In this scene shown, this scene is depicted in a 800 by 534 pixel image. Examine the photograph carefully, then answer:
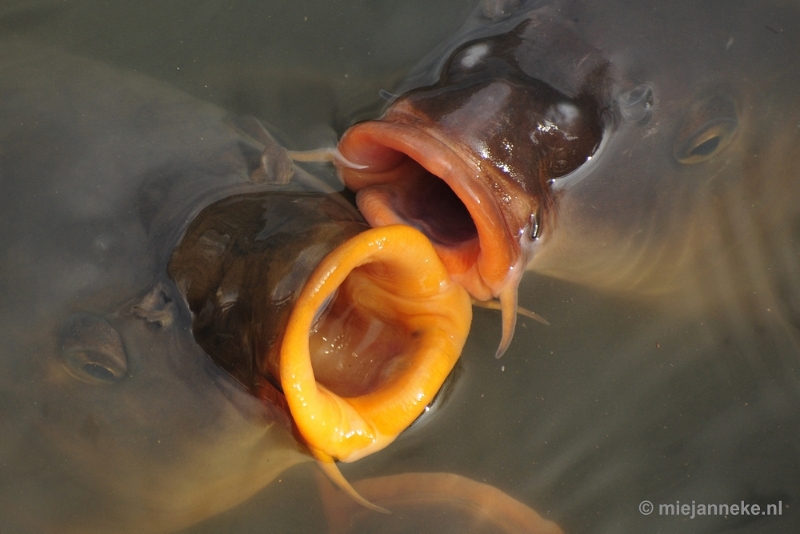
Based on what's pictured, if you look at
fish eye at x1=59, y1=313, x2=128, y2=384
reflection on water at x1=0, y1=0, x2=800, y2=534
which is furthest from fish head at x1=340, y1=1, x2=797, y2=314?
fish eye at x1=59, y1=313, x2=128, y2=384

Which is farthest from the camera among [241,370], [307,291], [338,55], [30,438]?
[338,55]

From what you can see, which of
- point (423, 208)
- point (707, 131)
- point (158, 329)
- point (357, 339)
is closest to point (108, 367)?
point (158, 329)

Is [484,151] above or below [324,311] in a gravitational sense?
above

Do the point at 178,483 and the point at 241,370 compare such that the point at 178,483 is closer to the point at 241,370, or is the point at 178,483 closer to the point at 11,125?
the point at 241,370

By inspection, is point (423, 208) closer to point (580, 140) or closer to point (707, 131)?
point (580, 140)

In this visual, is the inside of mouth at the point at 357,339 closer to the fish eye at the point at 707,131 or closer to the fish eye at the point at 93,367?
the fish eye at the point at 93,367

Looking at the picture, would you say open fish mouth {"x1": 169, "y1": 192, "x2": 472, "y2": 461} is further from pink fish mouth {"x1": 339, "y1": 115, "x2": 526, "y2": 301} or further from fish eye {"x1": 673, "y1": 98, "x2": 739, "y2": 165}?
fish eye {"x1": 673, "y1": 98, "x2": 739, "y2": 165}

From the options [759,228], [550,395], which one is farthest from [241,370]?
[759,228]
